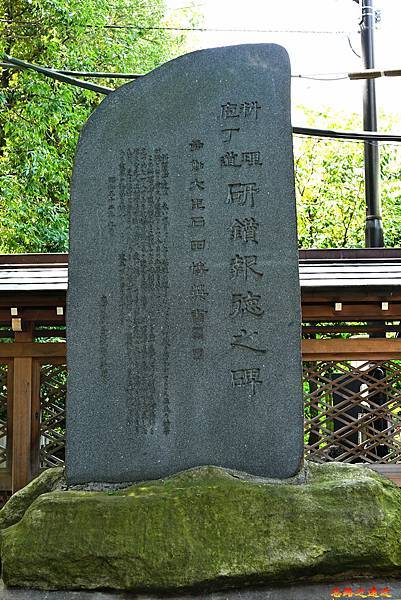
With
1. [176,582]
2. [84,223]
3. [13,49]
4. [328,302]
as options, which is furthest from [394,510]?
[13,49]

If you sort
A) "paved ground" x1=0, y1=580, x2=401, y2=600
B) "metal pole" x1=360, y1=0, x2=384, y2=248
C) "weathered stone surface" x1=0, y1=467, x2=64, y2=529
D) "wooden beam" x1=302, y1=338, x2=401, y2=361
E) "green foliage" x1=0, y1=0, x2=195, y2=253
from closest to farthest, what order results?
"paved ground" x1=0, y1=580, x2=401, y2=600
"weathered stone surface" x1=0, y1=467, x2=64, y2=529
"wooden beam" x1=302, y1=338, x2=401, y2=361
"metal pole" x1=360, y1=0, x2=384, y2=248
"green foliage" x1=0, y1=0, x2=195, y2=253

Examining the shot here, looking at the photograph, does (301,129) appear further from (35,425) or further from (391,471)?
(35,425)

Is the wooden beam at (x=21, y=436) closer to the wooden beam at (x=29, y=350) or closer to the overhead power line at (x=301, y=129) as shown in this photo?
the wooden beam at (x=29, y=350)

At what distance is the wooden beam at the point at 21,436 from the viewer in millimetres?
7719

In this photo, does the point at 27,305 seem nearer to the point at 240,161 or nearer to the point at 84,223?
the point at 84,223

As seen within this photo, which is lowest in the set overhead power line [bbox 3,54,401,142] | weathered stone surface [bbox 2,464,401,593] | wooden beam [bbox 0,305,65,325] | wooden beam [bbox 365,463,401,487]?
wooden beam [bbox 365,463,401,487]

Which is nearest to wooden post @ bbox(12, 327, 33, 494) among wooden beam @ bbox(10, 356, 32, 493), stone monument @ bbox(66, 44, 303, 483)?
wooden beam @ bbox(10, 356, 32, 493)

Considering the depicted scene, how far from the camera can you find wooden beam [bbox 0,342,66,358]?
787 centimetres

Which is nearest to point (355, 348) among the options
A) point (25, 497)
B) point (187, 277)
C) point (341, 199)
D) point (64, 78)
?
point (187, 277)

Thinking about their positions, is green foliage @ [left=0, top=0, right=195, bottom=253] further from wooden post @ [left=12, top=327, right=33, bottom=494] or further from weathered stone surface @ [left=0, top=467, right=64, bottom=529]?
weathered stone surface @ [left=0, top=467, right=64, bottom=529]

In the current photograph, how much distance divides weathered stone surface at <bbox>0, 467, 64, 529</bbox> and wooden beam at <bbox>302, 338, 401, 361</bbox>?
4.11 m

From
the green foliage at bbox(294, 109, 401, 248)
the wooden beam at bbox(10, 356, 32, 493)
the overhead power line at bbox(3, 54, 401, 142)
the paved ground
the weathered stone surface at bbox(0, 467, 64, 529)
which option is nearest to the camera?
the paved ground

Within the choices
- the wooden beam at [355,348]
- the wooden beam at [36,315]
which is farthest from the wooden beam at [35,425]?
the wooden beam at [355,348]

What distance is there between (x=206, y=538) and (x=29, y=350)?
480cm
